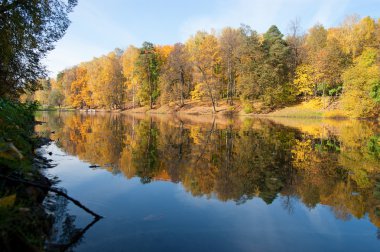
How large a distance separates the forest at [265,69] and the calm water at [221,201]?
118 ft

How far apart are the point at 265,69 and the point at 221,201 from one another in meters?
48.3

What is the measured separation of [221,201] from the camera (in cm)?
768

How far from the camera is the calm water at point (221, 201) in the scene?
5.47m

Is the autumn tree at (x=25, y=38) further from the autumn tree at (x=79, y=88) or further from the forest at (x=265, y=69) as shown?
the autumn tree at (x=79, y=88)

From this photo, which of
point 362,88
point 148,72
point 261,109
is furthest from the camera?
point 148,72

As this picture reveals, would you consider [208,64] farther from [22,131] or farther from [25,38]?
[22,131]

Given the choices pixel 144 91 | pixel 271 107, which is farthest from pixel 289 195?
pixel 144 91

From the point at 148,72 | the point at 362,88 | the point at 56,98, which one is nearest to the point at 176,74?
the point at 148,72

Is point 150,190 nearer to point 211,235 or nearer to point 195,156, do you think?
point 211,235

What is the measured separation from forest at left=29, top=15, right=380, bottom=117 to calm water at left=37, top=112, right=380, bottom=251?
36.0m

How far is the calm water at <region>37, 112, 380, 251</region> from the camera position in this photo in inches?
215

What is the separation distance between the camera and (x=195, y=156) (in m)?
13.7

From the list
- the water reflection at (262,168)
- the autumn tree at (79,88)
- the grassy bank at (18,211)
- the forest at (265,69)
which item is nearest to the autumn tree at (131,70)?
the forest at (265,69)

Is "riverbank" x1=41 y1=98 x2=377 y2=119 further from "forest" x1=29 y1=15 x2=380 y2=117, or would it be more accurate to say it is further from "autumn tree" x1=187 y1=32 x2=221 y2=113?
"autumn tree" x1=187 y1=32 x2=221 y2=113
